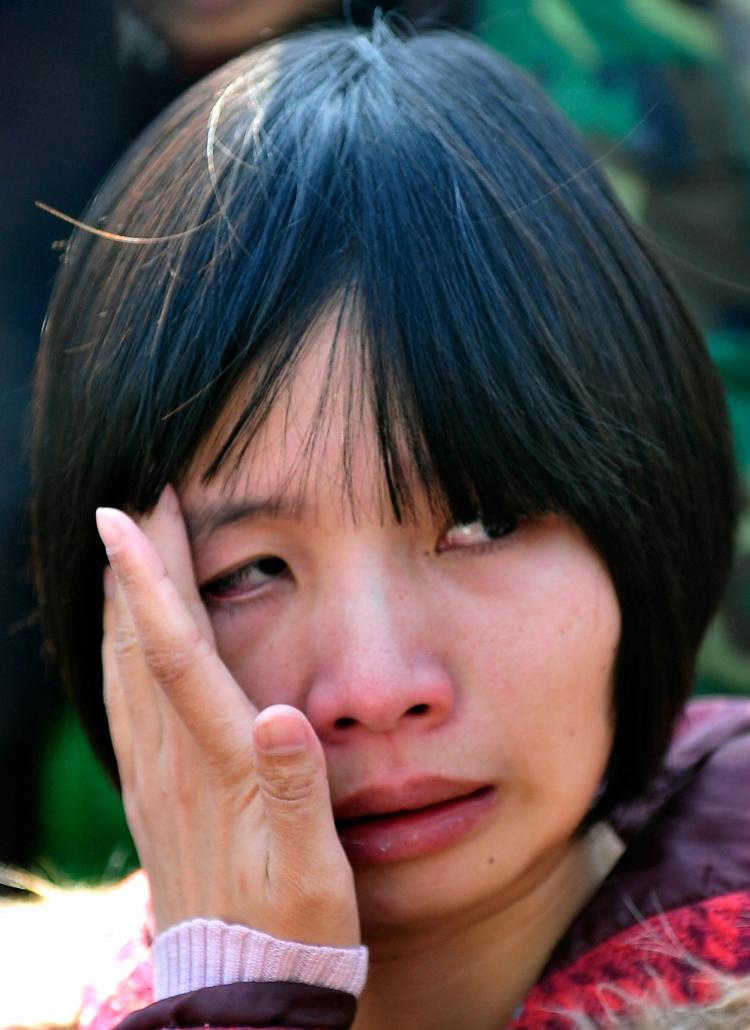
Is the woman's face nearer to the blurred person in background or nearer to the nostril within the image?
the nostril

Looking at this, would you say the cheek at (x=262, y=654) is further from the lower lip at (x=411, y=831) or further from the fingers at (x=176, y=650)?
the lower lip at (x=411, y=831)

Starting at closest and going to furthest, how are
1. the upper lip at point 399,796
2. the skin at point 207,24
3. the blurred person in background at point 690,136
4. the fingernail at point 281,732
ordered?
the fingernail at point 281,732 < the upper lip at point 399,796 < the blurred person in background at point 690,136 < the skin at point 207,24

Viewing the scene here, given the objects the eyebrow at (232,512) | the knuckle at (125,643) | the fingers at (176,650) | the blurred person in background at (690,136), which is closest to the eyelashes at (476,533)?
the eyebrow at (232,512)

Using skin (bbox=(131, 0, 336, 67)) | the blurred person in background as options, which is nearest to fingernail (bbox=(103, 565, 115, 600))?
the blurred person in background

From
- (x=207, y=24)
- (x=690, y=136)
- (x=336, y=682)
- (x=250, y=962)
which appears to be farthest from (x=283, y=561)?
(x=207, y=24)

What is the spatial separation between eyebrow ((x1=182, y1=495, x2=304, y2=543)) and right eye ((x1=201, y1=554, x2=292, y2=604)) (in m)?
0.05

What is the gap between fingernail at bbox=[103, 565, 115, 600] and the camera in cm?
140

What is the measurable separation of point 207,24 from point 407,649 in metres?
1.97

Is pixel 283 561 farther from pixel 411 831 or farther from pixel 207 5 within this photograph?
pixel 207 5

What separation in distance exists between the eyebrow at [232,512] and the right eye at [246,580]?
50mm

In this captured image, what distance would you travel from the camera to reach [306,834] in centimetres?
117

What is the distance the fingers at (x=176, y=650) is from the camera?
4.07 ft

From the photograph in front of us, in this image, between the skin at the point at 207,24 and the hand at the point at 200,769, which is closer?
the hand at the point at 200,769

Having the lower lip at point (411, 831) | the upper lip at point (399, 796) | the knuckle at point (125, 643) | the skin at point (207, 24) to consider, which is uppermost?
the skin at point (207, 24)
